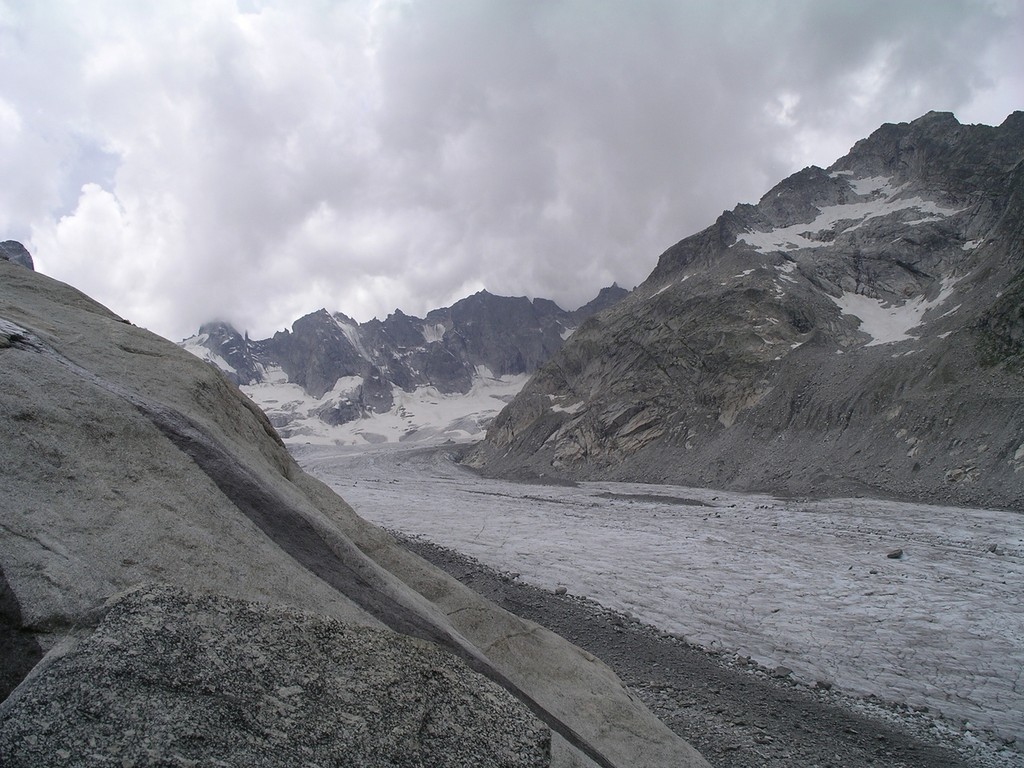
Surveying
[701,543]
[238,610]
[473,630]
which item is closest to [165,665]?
[238,610]

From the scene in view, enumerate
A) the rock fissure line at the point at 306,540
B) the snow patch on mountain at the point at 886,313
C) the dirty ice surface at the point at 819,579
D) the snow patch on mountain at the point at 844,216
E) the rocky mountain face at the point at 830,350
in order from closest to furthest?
the rock fissure line at the point at 306,540 < the dirty ice surface at the point at 819,579 < the rocky mountain face at the point at 830,350 < the snow patch on mountain at the point at 886,313 < the snow patch on mountain at the point at 844,216

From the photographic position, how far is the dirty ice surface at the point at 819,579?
32.2 feet

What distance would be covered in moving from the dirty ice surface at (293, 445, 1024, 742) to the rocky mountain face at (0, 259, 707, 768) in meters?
6.01

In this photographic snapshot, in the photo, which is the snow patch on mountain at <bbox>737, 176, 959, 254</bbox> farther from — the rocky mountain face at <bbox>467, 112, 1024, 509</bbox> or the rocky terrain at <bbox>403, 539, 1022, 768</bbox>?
the rocky terrain at <bbox>403, 539, 1022, 768</bbox>

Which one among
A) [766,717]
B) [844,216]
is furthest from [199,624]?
[844,216]

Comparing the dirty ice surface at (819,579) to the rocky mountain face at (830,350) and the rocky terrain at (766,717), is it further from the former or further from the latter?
the rocky mountain face at (830,350)

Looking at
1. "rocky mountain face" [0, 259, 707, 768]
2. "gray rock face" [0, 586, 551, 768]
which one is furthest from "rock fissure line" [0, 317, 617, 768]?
"gray rock face" [0, 586, 551, 768]

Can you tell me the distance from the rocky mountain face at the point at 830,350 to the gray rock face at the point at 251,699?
29.9 m

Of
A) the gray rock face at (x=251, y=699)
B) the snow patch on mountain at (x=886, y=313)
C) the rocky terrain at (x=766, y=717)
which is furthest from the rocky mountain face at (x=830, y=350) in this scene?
the gray rock face at (x=251, y=699)

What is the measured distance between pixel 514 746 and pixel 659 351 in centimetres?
6628

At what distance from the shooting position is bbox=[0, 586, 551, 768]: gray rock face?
2615 mm

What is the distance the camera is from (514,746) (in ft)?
11.7

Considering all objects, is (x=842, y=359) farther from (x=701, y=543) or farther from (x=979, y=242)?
(x=701, y=543)

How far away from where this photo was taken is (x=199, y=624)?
3.32 meters
